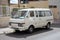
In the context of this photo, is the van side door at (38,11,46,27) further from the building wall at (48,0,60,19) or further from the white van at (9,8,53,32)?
the building wall at (48,0,60,19)

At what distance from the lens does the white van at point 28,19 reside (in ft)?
44.5

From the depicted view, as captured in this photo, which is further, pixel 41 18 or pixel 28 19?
pixel 41 18

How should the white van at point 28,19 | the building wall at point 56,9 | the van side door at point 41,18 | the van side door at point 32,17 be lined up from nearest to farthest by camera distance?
the white van at point 28,19
the van side door at point 32,17
the van side door at point 41,18
the building wall at point 56,9

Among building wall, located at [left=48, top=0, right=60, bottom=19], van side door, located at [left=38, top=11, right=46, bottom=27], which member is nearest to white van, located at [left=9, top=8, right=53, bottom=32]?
van side door, located at [left=38, top=11, right=46, bottom=27]

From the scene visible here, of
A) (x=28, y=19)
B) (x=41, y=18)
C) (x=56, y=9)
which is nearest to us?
(x=28, y=19)

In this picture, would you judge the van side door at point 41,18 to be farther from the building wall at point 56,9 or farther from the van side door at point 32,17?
the building wall at point 56,9

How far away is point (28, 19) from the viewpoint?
1392 cm

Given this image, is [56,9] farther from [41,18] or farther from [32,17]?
[32,17]

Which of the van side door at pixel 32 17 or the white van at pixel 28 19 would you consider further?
the van side door at pixel 32 17

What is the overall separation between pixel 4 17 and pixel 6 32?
11.0 ft

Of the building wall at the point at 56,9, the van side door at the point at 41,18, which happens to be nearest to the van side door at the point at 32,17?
the van side door at the point at 41,18

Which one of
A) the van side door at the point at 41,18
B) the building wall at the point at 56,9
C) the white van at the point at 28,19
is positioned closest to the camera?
the white van at the point at 28,19

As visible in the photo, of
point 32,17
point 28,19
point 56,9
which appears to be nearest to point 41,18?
point 32,17

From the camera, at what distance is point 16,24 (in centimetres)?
1367
